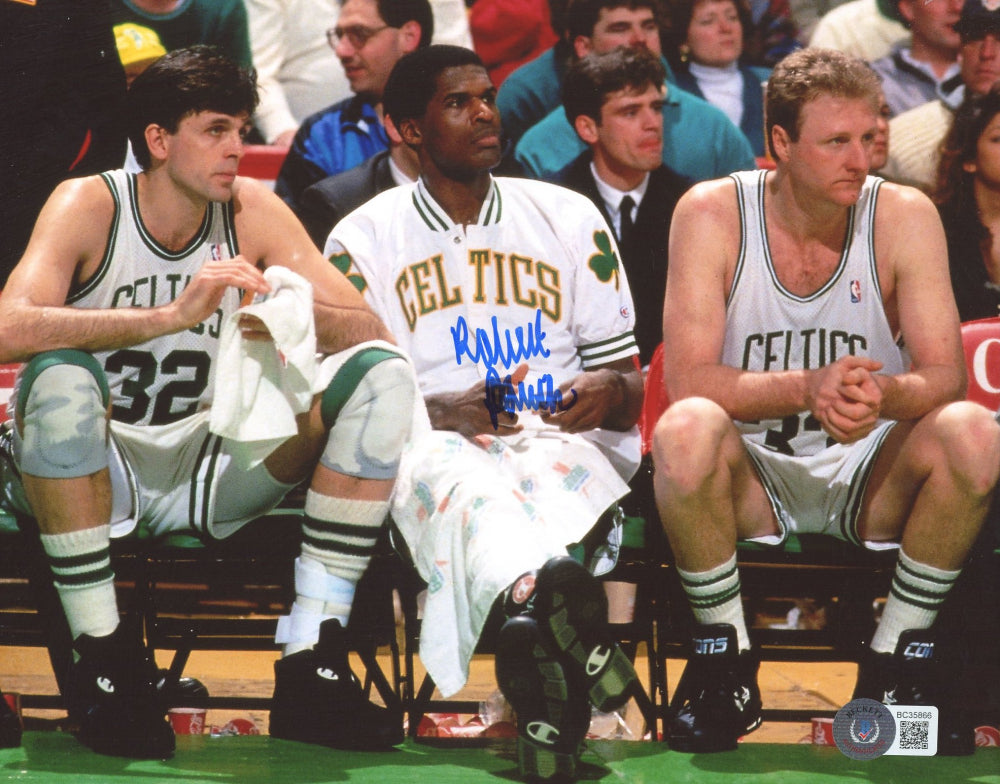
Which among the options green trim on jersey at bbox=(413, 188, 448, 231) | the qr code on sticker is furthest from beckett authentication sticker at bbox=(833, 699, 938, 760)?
green trim on jersey at bbox=(413, 188, 448, 231)

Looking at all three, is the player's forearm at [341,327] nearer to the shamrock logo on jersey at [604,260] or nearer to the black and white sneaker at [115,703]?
the shamrock logo on jersey at [604,260]

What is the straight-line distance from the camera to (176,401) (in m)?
2.84

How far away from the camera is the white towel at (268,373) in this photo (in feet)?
8.24

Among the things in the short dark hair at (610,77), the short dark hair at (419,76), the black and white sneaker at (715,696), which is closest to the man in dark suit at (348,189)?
the short dark hair at (419,76)

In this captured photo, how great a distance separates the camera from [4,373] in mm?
2998

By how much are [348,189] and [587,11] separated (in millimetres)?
1163

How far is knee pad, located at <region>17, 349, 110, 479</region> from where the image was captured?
2.40 meters

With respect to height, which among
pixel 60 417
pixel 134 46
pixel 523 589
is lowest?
pixel 523 589

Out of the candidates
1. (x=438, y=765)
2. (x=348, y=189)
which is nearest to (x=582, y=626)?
(x=438, y=765)

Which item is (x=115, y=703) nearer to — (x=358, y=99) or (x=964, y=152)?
(x=358, y=99)

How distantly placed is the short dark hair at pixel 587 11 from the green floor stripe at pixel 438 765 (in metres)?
2.56

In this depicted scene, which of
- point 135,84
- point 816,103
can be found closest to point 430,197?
point 135,84

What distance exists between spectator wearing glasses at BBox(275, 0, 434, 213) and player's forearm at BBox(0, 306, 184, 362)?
128 cm
